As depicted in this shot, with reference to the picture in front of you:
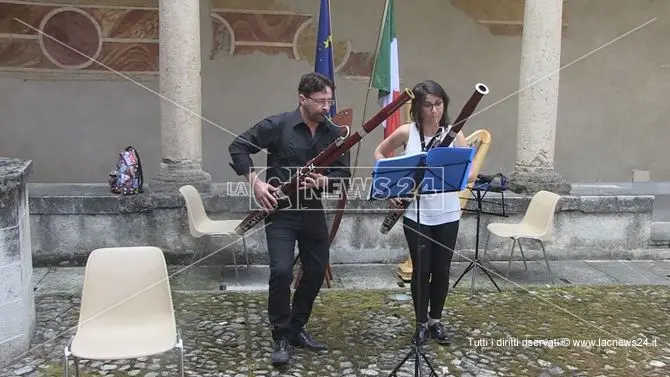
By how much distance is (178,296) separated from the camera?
17.3 ft

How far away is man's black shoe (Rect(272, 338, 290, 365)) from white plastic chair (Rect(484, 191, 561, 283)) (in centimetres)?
244

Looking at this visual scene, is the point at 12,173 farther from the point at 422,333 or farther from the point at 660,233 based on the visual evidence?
the point at 660,233

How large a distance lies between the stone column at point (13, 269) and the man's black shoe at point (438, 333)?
266 centimetres

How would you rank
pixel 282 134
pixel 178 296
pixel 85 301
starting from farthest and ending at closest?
1. pixel 178 296
2. pixel 282 134
3. pixel 85 301

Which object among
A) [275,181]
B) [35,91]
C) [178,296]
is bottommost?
[178,296]

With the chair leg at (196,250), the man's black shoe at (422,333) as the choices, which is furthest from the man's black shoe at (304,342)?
the chair leg at (196,250)

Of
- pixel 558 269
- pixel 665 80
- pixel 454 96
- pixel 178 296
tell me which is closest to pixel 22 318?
pixel 178 296

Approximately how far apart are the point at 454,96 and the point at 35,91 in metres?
5.86

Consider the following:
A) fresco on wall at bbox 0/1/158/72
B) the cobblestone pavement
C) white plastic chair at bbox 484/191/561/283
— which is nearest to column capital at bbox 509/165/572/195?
white plastic chair at bbox 484/191/561/283

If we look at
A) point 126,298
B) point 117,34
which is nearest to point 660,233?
point 126,298

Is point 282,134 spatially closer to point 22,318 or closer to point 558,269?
point 22,318

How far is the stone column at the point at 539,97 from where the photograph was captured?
6586mm

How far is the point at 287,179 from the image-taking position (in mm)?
3939

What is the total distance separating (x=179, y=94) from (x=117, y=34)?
111 inches
